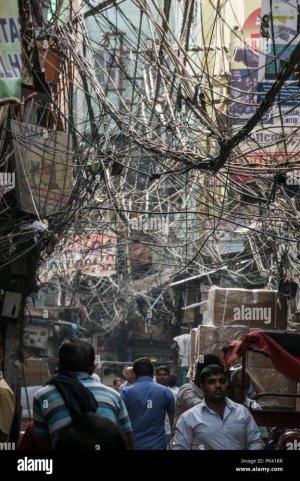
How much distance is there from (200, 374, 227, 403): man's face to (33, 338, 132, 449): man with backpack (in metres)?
1.05

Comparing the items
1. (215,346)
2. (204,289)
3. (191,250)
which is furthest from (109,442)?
(204,289)

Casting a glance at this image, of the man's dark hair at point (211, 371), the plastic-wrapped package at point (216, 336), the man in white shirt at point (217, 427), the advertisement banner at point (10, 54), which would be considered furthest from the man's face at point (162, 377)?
the advertisement banner at point (10, 54)

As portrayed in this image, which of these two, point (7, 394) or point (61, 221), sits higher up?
point (61, 221)

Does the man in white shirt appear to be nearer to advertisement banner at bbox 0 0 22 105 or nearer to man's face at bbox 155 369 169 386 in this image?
advertisement banner at bbox 0 0 22 105

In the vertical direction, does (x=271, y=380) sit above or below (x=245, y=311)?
below

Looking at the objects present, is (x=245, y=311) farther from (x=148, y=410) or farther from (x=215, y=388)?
(x=215, y=388)

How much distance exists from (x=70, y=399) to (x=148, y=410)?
11.7 feet

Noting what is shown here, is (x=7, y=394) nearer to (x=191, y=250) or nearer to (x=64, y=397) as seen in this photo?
(x=64, y=397)

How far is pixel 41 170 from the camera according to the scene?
12633mm

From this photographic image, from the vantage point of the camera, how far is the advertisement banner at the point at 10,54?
725 cm

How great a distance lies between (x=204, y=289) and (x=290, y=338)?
15.9 m

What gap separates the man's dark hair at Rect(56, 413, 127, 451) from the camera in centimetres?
346

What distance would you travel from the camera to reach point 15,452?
16.3 ft

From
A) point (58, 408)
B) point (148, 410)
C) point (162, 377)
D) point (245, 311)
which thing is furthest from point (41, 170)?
point (58, 408)
